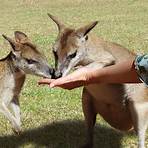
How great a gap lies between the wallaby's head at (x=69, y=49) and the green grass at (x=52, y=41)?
1.15 metres

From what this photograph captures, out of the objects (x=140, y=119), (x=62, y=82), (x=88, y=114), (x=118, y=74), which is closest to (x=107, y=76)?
(x=118, y=74)

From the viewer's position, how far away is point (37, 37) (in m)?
→ 14.4

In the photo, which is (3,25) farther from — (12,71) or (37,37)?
(12,71)

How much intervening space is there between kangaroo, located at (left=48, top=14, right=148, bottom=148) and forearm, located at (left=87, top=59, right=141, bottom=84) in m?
1.23

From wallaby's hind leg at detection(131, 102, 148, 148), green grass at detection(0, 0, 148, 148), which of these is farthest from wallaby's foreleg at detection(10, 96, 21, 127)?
wallaby's hind leg at detection(131, 102, 148, 148)

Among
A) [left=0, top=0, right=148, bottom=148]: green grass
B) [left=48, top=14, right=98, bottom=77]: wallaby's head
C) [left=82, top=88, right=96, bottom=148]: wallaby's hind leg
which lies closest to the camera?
[left=48, top=14, right=98, bottom=77]: wallaby's head

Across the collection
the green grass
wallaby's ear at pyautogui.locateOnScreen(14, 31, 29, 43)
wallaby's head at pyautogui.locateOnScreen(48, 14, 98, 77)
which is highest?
wallaby's head at pyautogui.locateOnScreen(48, 14, 98, 77)

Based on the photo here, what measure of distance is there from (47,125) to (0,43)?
6.86m

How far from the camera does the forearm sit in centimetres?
374

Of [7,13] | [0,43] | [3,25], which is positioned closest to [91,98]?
[0,43]

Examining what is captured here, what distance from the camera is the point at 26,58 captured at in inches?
241

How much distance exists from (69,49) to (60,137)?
1352 millimetres

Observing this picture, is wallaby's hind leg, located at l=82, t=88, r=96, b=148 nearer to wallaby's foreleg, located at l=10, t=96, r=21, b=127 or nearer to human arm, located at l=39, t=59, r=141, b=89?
wallaby's foreleg, located at l=10, t=96, r=21, b=127

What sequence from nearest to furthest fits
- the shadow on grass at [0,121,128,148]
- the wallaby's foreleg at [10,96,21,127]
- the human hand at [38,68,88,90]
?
the human hand at [38,68,88,90]
the wallaby's foreleg at [10,96,21,127]
the shadow on grass at [0,121,128,148]
